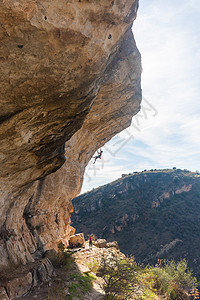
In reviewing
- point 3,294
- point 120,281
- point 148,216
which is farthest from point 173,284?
point 148,216

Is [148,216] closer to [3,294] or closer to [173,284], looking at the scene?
[173,284]

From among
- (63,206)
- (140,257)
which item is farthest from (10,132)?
(140,257)

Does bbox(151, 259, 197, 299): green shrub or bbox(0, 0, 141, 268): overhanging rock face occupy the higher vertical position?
bbox(0, 0, 141, 268): overhanging rock face

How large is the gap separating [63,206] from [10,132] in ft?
39.0

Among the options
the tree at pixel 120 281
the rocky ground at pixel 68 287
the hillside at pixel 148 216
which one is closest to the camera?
the rocky ground at pixel 68 287

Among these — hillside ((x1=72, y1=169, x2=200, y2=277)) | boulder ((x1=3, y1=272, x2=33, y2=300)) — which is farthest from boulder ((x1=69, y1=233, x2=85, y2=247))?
hillside ((x1=72, y1=169, x2=200, y2=277))

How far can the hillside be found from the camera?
104ft

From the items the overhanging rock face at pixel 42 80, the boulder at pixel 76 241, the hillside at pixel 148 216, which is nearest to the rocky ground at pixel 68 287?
the overhanging rock face at pixel 42 80

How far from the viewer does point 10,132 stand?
5.27 metres

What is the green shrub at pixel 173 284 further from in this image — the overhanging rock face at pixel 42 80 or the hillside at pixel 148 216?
the hillside at pixel 148 216

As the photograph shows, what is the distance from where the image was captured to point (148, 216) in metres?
41.4

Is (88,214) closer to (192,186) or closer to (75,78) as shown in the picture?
(192,186)

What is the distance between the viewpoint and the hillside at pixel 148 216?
104 feet

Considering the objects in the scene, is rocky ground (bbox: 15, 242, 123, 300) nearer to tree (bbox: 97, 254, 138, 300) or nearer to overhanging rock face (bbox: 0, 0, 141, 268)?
tree (bbox: 97, 254, 138, 300)
